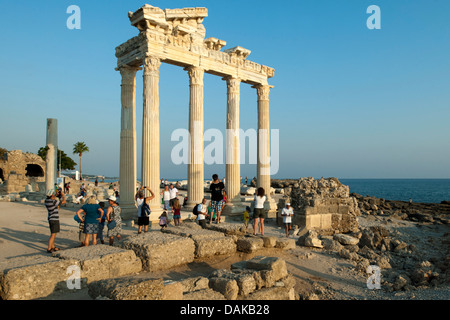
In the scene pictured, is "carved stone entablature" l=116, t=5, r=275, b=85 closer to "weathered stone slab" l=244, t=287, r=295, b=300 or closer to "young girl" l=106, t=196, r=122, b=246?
"young girl" l=106, t=196, r=122, b=246

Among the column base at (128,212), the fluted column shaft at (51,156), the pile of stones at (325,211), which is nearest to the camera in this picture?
the pile of stones at (325,211)

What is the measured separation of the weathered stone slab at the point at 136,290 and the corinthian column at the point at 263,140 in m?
14.2

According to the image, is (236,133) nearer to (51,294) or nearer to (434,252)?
(434,252)

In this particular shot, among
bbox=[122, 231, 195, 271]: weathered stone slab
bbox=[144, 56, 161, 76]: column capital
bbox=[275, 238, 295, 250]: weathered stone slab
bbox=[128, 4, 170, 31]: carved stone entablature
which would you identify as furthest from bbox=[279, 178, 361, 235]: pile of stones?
bbox=[128, 4, 170, 31]: carved stone entablature

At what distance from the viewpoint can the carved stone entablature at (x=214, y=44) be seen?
15960 mm

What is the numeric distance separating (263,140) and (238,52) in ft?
17.6

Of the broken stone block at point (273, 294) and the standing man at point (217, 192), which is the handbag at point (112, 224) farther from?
the broken stone block at point (273, 294)

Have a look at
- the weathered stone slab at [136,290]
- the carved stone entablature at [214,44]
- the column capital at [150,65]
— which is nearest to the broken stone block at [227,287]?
the weathered stone slab at [136,290]

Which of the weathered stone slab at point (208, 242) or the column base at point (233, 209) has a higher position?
the weathered stone slab at point (208, 242)

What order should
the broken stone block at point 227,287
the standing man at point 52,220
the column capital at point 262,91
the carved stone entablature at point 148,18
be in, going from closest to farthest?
1. the broken stone block at point 227,287
2. the standing man at point 52,220
3. the carved stone entablature at point 148,18
4. the column capital at point 262,91

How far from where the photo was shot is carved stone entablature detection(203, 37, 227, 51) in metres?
16.0

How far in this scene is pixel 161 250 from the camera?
270 inches

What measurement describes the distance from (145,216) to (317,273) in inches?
216

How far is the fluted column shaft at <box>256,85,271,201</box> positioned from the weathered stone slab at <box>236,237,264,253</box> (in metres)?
10.1
